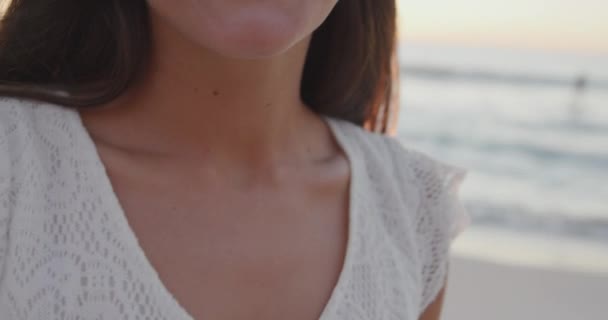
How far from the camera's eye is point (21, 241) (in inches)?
50.0

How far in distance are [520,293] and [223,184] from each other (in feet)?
13.5

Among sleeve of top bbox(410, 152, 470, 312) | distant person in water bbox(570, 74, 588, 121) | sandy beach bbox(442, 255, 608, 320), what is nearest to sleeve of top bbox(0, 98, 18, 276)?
sleeve of top bbox(410, 152, 470, 312)

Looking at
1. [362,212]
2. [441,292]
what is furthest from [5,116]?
[441,292]

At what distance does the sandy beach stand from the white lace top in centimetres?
315

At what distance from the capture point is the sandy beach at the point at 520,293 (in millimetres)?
4883

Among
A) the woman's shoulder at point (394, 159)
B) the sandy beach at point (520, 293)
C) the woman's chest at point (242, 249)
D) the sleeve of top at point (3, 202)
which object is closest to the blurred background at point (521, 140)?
the sandy beach at point (520, 293)

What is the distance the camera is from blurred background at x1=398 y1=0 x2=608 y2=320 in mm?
5457

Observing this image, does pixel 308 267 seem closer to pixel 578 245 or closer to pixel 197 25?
pixel 197 25

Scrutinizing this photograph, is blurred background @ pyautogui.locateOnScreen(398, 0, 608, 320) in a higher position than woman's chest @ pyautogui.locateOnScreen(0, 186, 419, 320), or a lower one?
lower

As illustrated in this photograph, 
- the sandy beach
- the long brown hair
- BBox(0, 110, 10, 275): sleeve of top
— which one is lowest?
the sandy beach

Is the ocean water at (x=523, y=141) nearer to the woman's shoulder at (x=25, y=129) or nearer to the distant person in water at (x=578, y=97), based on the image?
the distant person in water at (x=578, y=97)

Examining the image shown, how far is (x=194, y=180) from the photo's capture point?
152cm

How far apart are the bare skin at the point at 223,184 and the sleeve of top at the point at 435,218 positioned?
0.24 metres

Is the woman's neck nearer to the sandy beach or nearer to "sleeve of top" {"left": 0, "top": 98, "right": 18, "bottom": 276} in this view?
"sleeve of top" {"left": 0, "top": 98, "right": 18, "bottom": 276}
